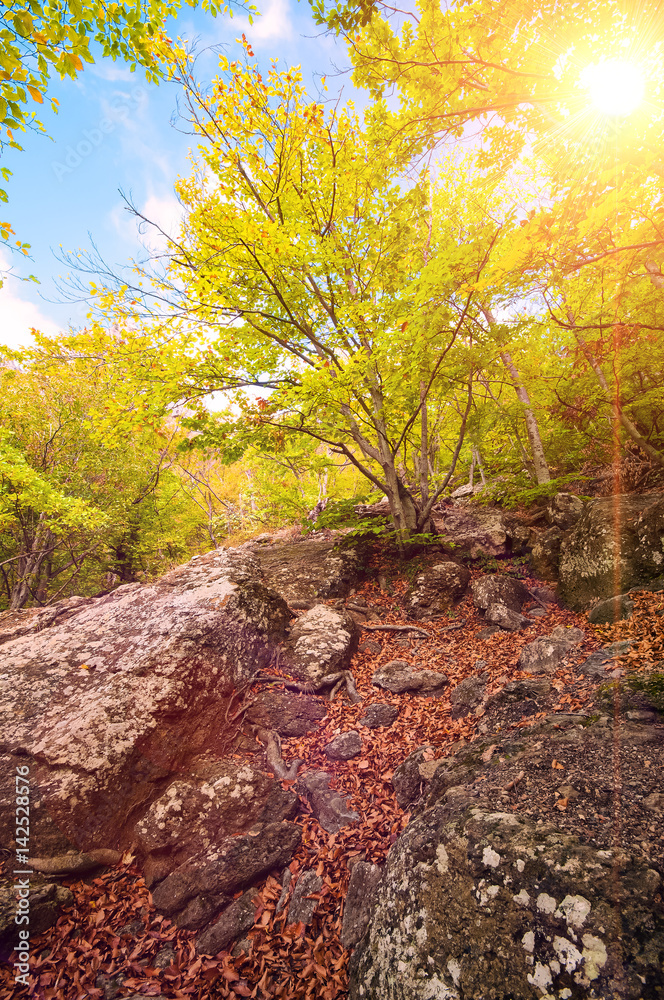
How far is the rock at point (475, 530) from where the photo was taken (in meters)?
9.40

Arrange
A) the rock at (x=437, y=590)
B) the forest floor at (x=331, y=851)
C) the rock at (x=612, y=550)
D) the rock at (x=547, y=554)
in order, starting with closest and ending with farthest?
1. the forest floor at (x=331, y=851)
2. the rock at (x=612, y=550)
3. the rock at (x=547, y=554)
4. the rock at (x=437, y=590)

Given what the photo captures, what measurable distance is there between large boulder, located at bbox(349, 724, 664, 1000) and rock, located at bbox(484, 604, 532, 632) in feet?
11.3

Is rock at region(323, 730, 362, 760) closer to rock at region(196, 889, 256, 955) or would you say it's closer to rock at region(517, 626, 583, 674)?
rock at region(196, 889, 256, 955)

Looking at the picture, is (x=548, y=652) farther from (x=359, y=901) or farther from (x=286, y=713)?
(x=286, y=713)

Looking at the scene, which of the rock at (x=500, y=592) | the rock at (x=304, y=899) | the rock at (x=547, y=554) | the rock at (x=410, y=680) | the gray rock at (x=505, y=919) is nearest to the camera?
the gray rock at (x=505, y=919)

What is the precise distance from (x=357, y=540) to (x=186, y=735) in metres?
6.16

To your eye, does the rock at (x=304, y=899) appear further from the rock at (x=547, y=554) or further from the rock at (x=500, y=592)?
the rock at (x=547, y=554)

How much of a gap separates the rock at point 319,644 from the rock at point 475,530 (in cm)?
332

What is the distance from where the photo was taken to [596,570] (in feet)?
21.3

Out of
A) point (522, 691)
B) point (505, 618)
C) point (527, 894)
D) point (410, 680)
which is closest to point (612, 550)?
point (505, 618)

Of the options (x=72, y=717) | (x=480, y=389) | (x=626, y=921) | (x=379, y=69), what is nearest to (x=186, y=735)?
(x=72, y=717)

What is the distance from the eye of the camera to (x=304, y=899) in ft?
11.4

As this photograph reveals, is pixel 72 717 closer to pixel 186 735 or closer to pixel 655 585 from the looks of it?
pixel 186 735

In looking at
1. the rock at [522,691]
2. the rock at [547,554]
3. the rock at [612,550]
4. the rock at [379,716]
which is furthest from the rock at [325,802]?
the rock at [547,554]
